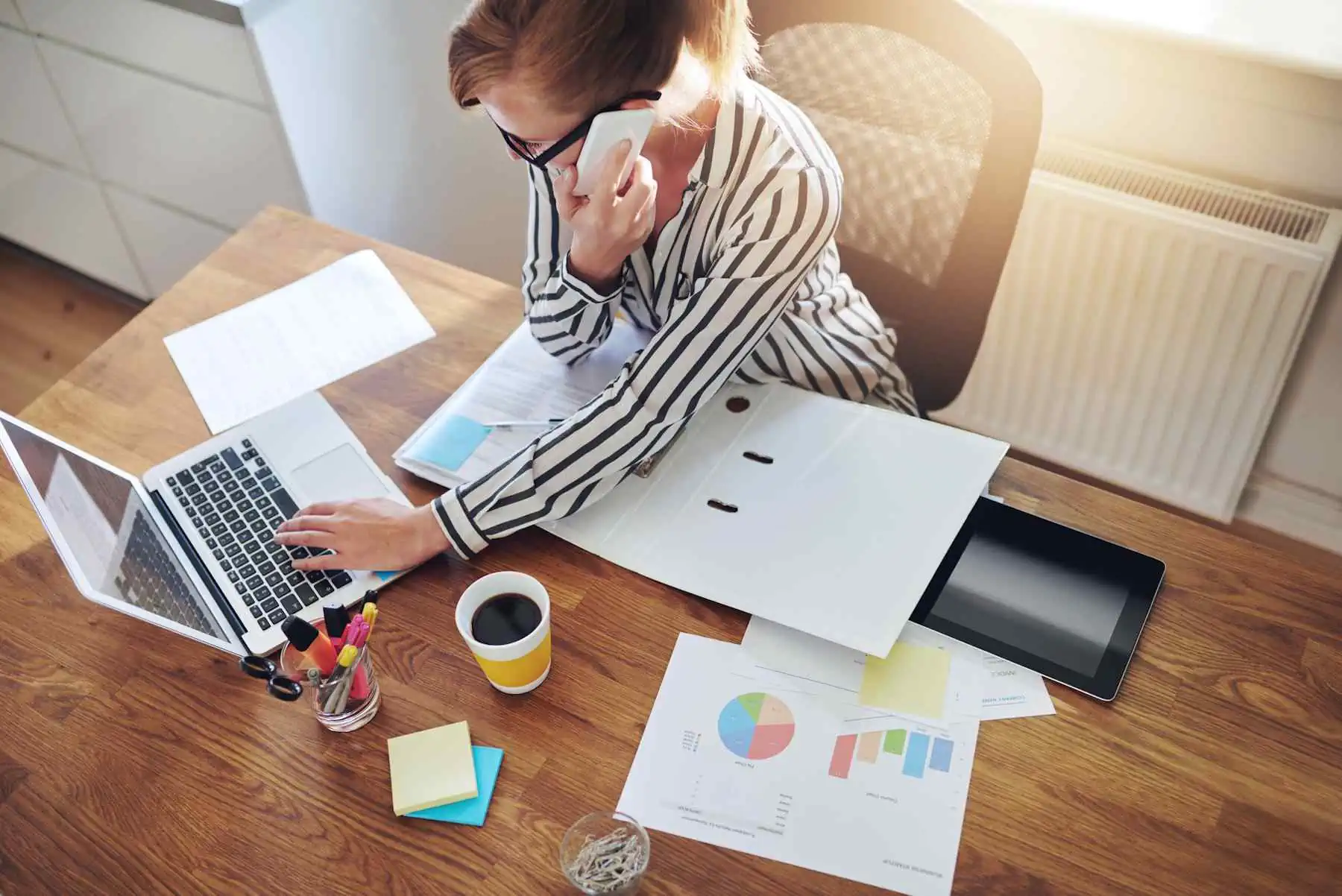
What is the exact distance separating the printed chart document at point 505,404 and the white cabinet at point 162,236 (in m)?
1.31

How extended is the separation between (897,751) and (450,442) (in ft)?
1.87

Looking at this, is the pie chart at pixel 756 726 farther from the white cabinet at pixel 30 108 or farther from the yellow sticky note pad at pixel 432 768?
the white cabinet at pixel 30 108

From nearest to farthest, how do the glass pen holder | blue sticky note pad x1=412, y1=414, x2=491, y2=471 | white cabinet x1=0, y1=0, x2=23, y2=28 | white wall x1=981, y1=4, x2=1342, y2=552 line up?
the glass pen holder < blue sticky note pad x1=412, y1=414, x2=491, y2=471 < white wall x1=981, y1=4, x2=1342, y2=552 < white cabinet x1=0, y1=0, x2=23, y2=28

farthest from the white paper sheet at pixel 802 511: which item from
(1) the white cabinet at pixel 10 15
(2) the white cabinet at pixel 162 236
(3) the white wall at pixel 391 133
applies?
(1) the white cabinet at pixel 10 15

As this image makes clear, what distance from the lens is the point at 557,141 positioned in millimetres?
1022

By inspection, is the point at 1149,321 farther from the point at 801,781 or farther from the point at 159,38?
the point at 159,38

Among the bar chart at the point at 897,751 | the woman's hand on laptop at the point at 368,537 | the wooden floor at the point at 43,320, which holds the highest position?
the woman's hand on laptop at the point at 368,537

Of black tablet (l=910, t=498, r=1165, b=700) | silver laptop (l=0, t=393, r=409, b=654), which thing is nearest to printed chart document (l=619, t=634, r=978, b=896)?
black tablet (l=910, t=498, r=1165, b=700)

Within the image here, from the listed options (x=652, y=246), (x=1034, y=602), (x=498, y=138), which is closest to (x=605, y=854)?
(x=1034, y=602)

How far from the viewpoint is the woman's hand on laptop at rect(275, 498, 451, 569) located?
1.07 metres

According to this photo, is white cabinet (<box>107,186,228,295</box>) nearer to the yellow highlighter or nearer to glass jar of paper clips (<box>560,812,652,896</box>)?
the yellow highlighter

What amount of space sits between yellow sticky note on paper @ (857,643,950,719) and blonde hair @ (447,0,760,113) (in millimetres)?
562

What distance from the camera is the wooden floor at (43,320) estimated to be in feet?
8.15

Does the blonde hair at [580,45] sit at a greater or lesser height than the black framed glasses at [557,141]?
greater
